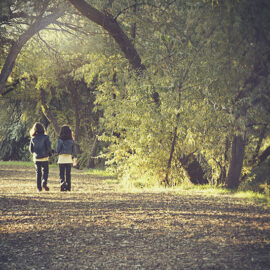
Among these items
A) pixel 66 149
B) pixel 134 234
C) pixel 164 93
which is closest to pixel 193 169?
pixel 164 93

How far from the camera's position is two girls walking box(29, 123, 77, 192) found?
1202cm

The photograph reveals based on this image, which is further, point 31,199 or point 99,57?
point 99,57

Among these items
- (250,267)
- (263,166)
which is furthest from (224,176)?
(250,267)

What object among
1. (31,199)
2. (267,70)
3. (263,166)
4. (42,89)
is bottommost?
(31,199)

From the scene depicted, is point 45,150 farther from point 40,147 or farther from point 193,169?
point 193,169

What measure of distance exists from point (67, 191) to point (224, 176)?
476cm

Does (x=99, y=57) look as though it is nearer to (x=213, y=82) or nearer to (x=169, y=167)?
(x=169, y=167)

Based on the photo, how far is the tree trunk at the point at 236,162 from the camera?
11977 millimetres

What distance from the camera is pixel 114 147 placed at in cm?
1406

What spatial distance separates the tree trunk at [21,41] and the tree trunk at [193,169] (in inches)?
221

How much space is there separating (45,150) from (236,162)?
524cm

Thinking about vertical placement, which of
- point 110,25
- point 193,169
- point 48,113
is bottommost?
point 193,169

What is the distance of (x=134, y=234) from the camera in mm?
6480

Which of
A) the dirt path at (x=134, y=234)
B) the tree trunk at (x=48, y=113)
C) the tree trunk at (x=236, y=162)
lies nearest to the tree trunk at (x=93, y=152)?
the tree trunk at (x=48, y=113)
